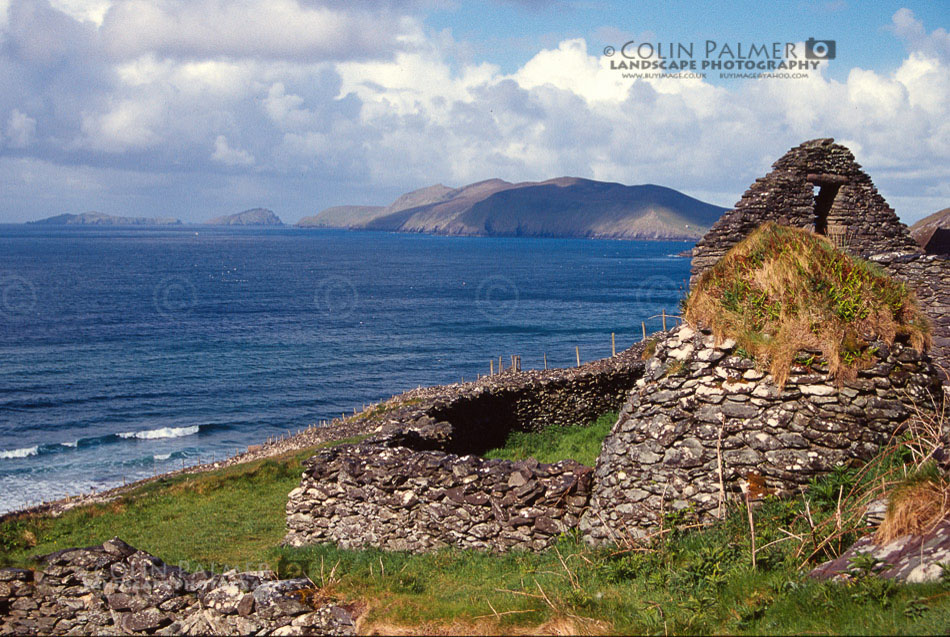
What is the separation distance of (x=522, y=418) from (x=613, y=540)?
30.6 ft

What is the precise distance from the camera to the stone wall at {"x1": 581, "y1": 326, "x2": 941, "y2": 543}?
29.1 feet

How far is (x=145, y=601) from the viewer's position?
8.31 metres

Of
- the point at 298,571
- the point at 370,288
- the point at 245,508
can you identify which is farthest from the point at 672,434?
the point at 370,288

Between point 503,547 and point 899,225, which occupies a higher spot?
point 899,225

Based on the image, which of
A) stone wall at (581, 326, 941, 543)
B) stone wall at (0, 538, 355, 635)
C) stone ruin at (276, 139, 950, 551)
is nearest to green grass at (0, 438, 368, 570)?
stone ruin at (276, 139, 950, 551)

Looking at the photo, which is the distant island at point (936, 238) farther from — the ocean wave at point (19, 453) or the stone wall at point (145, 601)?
the ocean wave at point (19, 453)

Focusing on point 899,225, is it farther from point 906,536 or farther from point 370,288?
point 370,288

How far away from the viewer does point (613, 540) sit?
31.2 ft

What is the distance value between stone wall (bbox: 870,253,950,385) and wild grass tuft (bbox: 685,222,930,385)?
Answer: 5.30m

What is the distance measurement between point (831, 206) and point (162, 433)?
45.2 meters

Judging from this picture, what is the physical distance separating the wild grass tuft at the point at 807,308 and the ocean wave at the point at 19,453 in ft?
152

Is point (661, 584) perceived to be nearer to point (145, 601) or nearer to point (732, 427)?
point (732, 427)

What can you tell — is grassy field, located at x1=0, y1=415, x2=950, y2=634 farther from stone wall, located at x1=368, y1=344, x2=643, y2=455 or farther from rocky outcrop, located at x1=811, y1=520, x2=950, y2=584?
stone wall, located at x1=368, y1=344, x2=643, y2=455

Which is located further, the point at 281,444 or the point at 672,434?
the point at 281,444
